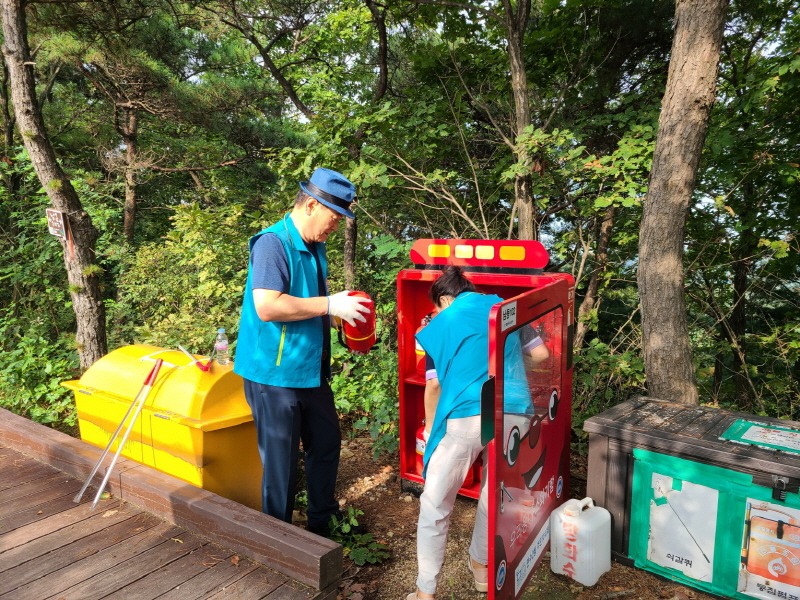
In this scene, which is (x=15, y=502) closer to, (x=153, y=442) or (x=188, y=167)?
(x=153, y=442)

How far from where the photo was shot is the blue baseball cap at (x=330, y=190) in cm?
265

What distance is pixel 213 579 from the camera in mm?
2332

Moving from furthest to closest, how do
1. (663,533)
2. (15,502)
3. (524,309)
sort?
(15,502) → (663,533) → (524,309)

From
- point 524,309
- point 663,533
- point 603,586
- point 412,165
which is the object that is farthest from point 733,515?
point 412,165

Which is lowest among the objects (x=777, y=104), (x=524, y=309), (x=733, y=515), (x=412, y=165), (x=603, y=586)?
(x=603, y=586)

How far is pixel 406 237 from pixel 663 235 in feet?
12.3

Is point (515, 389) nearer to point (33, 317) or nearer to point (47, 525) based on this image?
point (47, 525)

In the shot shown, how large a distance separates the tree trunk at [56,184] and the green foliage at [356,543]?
3708 mm

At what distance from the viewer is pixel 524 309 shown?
2.42 meters

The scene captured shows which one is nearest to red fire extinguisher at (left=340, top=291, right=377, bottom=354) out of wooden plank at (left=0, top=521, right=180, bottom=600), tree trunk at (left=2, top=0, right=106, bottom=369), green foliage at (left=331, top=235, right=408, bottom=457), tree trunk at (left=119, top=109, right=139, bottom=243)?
wooden plank at (left=0, top=521, right=180, bottom=600)

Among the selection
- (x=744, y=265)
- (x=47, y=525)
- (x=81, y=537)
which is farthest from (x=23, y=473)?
(x=744, y=265)

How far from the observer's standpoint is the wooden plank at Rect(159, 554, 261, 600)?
224cm

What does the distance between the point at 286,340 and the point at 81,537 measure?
143 centimetres

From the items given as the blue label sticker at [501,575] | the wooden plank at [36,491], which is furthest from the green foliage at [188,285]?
the blue label sticker at [501,575]
